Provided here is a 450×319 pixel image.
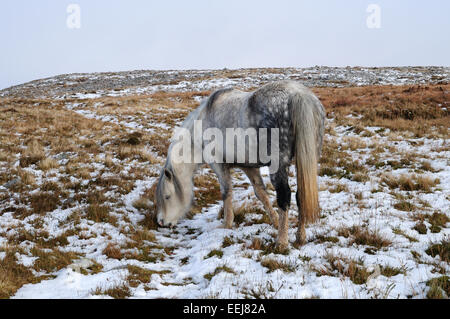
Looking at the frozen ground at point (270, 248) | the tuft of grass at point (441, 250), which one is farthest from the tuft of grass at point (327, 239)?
the tuft of grass at point (441, 250)

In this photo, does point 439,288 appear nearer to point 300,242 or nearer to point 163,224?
point 300,242

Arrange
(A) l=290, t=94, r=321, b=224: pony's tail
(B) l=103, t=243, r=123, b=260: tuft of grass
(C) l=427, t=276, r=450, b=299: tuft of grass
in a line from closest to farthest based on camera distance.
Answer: (C) l=427, t=276, r=450, b=299: tuft of grass → (A) l=290, t=94, r=321, b=224: pony's tail → (B) l=103, t=243, r=123, b=260: tuft of grass

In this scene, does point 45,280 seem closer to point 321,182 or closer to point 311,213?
point 311,213

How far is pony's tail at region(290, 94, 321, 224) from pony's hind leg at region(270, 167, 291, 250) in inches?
11.2

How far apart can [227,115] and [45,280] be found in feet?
12.3

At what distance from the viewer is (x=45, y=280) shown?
376cm

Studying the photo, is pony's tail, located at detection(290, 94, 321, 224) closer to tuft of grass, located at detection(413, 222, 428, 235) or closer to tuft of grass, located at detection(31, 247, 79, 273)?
tuft of grass, located at detection(413, 222, 428, 235)

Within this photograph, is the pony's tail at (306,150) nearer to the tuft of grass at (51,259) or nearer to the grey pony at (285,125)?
the grey pony at (285,125)

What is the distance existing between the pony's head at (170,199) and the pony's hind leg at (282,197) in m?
2.34

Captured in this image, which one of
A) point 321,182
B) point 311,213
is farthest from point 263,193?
point 321,182

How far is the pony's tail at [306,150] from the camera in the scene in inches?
154

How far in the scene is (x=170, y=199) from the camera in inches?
230

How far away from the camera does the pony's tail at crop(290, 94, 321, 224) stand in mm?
3908

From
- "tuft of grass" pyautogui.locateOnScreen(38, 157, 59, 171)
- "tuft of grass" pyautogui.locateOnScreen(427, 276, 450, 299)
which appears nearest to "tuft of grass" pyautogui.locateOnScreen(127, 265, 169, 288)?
"tuft of grass" pyautogui.locateOnScreen(427, 276, 450, 299)
